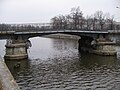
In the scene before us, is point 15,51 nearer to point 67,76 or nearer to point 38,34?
point 38,34

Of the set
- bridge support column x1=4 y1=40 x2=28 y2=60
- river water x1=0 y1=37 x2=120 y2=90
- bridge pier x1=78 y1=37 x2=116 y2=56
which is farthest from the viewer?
bridge pier x1=78 y1=37 x2=116 y2=56

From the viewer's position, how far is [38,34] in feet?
206

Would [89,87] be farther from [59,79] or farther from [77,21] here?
[77,21]

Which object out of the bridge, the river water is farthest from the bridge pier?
the river water

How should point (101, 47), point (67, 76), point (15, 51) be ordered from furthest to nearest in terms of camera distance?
point (101, 47)
point (15, 51)
point (67, 76)

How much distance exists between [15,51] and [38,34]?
10050 millimetres

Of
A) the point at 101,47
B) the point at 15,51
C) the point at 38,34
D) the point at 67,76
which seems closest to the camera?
the point at 67,76

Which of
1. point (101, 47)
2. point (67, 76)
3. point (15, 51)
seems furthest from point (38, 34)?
point (67, 76)

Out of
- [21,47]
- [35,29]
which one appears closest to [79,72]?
[21,47]

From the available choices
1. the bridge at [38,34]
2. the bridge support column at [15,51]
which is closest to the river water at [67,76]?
the bridge support column at [15,51]

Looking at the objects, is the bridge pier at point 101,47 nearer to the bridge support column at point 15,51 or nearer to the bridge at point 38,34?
the bridge at point 38,34

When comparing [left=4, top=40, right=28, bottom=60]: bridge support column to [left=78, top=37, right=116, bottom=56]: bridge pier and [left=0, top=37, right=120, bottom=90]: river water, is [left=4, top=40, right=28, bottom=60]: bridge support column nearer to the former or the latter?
[left=0, top=37, right=120, bottom=90]: river water

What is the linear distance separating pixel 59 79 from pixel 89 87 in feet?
20.4

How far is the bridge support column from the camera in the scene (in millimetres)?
53719
